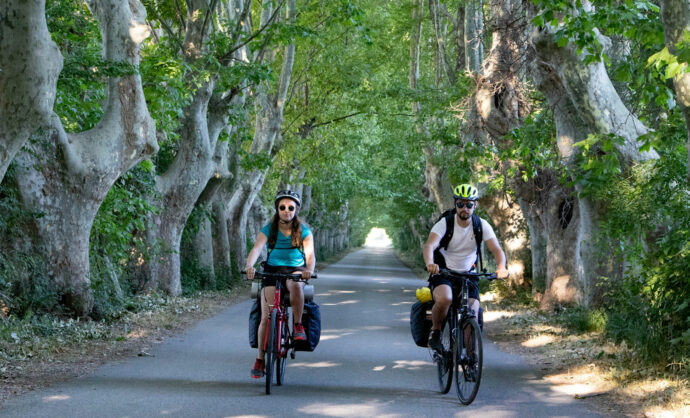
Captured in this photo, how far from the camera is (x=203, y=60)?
643 inches

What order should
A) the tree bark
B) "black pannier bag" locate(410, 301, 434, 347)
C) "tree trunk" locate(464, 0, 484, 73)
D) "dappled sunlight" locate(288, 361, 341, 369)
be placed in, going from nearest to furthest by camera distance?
"black pannier bag" locate(410, 301, 434, 347) < "dappled sunlight" locate(288, 361, 341, 369) < "tree trunk" locate(464, 0, 484, 73) < the tree bark

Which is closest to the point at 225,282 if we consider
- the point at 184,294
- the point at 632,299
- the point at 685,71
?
the point at 184,294

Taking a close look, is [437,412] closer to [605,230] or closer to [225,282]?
[605,230]

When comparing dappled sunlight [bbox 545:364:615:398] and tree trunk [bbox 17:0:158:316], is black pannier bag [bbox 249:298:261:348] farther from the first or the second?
tree trunk [bbox 17:0:158:316]

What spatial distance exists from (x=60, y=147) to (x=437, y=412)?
7.44m

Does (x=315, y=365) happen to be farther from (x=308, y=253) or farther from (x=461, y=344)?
(x=461, y=344)

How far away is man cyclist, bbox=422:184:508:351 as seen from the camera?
8.03 m

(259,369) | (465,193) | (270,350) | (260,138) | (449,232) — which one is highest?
(260,138)

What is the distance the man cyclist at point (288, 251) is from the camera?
27.0ft

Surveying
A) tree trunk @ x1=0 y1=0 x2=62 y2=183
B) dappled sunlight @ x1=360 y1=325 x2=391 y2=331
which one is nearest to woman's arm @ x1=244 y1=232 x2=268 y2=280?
tree trunk @ x1=0 y1=0 x2=62 y2=183

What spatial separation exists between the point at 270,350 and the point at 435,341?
1673 mm

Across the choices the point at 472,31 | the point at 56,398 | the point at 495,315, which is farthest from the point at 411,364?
the point at 472,31

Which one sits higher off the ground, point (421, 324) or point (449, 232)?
point (449, 232)

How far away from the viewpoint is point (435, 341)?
325 inches
